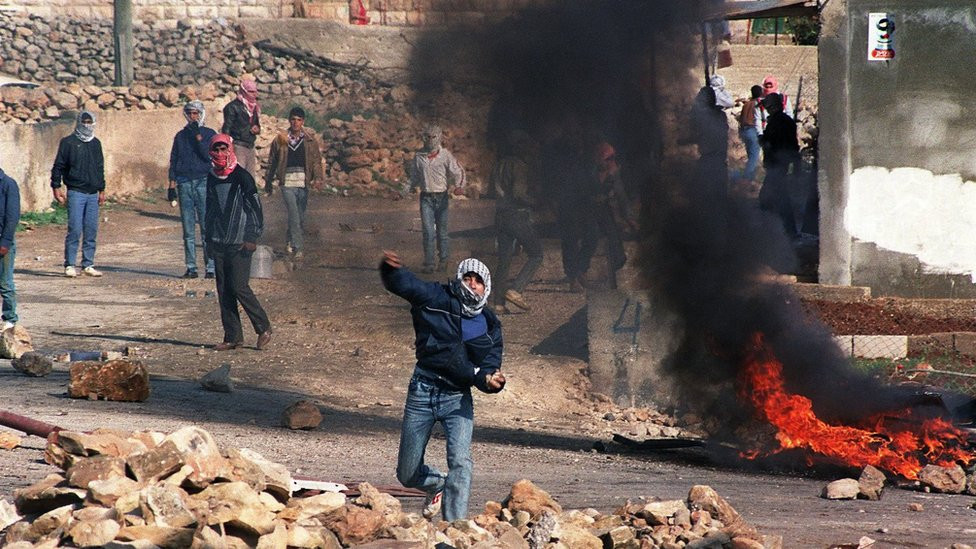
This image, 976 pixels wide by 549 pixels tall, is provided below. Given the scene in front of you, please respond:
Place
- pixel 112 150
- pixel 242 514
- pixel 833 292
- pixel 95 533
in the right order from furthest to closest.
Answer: pixel 112 150, pixel 833 292, pixel 242 514, pixel 95 533

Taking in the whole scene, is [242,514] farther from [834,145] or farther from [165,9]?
[165,9]

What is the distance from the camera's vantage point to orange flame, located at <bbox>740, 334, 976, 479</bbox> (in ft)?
28.9

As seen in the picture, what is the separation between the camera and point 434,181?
15.4 meters

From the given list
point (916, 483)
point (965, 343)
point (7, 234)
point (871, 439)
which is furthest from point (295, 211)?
point (916, 483)

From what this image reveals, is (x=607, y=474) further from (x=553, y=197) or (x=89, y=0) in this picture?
(x=89, y=0)

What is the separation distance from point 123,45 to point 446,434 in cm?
2042

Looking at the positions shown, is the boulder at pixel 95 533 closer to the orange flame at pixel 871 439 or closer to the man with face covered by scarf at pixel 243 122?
the orange flame at pixel 871 439

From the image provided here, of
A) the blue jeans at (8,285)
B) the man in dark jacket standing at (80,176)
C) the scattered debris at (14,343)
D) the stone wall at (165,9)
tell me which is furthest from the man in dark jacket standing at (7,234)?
the stone wall at (165,9)

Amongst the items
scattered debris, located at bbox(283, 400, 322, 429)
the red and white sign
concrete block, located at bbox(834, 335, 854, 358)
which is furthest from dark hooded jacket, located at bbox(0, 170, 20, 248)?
the red and white sign

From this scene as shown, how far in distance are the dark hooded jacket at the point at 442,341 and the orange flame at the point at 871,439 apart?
361 cm

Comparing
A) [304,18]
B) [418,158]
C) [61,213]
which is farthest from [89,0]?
[418,158]

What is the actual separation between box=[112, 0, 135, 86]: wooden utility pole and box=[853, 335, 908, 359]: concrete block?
17425mm

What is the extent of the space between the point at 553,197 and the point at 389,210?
679cm

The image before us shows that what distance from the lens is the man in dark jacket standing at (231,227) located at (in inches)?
455
